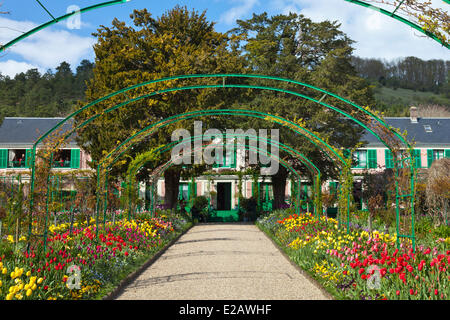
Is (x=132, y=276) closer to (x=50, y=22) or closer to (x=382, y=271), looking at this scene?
(x=382, y=271)

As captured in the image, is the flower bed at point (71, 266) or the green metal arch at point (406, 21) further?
the green metal arch at point (406, 21)

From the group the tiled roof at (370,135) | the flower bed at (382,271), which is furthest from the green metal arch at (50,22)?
the tiled roof at (370,135)

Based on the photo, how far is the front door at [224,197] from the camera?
2859 cm

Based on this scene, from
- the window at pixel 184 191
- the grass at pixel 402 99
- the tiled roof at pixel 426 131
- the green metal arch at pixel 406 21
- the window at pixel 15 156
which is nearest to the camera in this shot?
the green metal arch at pixel 406 21

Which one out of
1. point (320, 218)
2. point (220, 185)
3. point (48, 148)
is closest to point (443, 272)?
point (48, 148)

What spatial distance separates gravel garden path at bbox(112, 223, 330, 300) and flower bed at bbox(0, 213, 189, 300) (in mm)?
381

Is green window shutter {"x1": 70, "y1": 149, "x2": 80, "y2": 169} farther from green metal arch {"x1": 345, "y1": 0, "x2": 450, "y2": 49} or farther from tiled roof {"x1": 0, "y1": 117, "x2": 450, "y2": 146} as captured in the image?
green metal arch {"x1": 345, "y1": 0, "x2": 450, "y2": 49}

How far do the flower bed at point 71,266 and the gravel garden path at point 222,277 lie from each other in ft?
Answer: 1.25

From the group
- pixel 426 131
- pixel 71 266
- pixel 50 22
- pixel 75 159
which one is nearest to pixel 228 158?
pixel 75 159

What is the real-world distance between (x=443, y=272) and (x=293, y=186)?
13094 mm

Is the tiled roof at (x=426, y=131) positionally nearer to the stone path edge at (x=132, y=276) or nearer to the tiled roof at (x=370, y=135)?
the tiled roof at (x=370, y=135)

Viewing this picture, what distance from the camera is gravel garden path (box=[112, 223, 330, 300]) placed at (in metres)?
6.40
